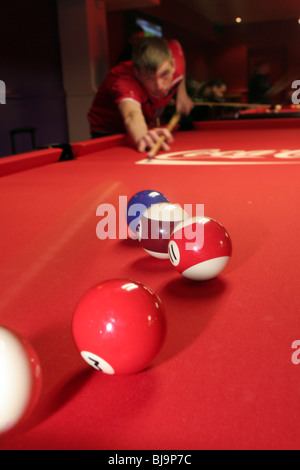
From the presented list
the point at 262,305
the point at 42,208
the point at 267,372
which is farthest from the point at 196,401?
the point at 42,208

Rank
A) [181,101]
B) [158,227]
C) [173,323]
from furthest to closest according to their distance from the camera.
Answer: [181,101]
[158,227]
[173,323]

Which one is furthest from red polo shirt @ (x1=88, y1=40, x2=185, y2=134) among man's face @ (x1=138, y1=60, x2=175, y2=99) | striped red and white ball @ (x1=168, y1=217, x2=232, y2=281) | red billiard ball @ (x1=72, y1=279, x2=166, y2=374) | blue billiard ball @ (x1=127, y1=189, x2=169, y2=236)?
red billiard ball @ (x1=72, y1=279, x2=166, y2=374)

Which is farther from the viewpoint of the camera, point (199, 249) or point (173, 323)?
point (199, 249)

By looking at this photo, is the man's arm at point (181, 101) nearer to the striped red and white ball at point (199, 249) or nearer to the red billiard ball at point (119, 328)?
the striped red and white ball at point (199, 249)

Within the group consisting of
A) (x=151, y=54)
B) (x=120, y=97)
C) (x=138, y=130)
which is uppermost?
(x=151, y=54)

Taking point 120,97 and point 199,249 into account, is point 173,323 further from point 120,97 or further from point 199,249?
point 120,97

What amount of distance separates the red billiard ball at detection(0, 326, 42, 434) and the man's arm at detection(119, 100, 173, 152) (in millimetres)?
2520

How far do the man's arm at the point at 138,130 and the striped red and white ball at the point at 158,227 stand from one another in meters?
1.91

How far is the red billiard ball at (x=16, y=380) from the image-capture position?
51 cm

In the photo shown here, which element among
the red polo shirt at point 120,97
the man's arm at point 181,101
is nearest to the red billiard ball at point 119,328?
the red polo shirt at point 120,97

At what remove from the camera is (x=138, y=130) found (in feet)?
9.94

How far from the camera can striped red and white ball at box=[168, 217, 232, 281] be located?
0.93m

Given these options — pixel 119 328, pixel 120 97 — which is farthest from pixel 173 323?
pixel 120 97

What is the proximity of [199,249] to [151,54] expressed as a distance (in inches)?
105
